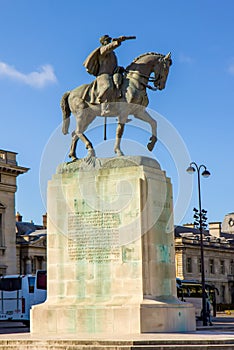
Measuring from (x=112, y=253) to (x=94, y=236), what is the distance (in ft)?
2.59

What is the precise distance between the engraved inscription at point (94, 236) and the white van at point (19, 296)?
24809 millimetres

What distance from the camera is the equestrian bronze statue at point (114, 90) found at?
72.5 feet

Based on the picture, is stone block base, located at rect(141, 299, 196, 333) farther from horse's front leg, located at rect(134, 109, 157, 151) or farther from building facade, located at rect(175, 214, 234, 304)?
building facade, located at rect(175, 214, 234, 304)

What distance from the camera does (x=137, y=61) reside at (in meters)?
22.7

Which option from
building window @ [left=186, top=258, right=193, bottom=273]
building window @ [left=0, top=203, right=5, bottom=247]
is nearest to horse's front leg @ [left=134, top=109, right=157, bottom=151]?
building window @ [left=0, top=203, right=5, bottom=247]

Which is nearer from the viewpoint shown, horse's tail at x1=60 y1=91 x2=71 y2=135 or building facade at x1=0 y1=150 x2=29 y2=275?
horse's tail at x1=60 y1=91 x2=71 y2=135

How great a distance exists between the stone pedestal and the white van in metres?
24.5

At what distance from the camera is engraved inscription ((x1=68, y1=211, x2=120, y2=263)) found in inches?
828

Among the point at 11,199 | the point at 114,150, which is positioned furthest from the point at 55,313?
the point at 11,199

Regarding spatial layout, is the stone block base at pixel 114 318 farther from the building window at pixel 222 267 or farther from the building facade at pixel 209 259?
the building window at pixel 222 267

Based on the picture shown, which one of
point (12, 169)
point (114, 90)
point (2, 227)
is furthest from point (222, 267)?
point (114, 90)

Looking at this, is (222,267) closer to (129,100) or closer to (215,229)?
(215,229)

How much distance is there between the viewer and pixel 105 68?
74.0 ft

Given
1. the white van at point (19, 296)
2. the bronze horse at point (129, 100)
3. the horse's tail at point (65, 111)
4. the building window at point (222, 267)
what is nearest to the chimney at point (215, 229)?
the building window at point (222, 267)
